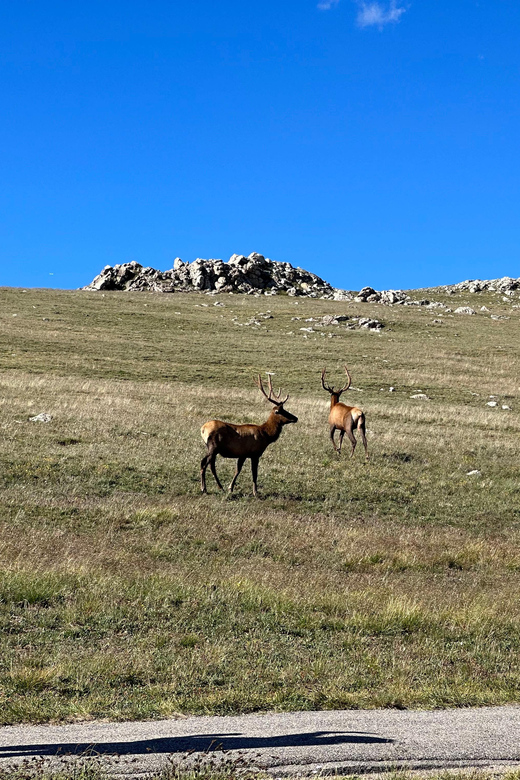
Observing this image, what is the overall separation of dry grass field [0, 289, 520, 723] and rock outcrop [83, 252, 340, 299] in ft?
237

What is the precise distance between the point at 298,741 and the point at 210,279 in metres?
107

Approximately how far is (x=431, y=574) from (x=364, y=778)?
8.10 meters

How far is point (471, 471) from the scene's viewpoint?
22.0 metres

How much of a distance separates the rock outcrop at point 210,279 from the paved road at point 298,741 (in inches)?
3882

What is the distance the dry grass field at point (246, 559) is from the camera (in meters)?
7.55

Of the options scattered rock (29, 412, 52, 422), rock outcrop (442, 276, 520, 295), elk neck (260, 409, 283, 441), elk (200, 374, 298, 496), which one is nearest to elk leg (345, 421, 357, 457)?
elk neck (260, 409, 283, 441)

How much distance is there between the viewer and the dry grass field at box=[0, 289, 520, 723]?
297 inches

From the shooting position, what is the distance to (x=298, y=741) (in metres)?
5.93

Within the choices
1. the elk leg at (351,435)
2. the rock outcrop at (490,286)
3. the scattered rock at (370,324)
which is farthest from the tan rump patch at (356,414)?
the rock outcrop at (490,286)

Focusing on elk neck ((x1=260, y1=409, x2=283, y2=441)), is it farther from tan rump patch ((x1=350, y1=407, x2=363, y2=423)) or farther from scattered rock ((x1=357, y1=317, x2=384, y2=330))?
scattered rock ((x1=357, y1=317, x2=384, y2=330))

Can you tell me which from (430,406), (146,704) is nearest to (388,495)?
(146,704)

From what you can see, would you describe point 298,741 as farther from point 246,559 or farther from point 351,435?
point 351,435

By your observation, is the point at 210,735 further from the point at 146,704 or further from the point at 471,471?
the point at 471,471

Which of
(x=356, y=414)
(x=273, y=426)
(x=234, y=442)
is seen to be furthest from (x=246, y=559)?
(x=356, y=414)
